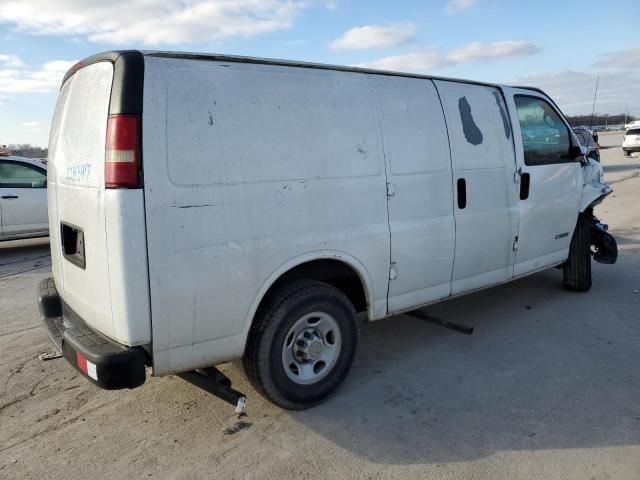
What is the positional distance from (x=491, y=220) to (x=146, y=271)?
9.61 ft

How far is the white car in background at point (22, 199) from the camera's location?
28.6 feet

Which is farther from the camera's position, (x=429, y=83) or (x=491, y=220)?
(x=491, y=220)

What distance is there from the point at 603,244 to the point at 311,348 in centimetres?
432

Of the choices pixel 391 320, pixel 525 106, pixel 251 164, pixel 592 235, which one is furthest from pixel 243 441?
pixel 592 235

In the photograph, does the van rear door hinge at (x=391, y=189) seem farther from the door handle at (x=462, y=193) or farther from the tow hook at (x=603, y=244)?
the tow hook at (x=603, y=244)

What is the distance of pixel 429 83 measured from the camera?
3.99m

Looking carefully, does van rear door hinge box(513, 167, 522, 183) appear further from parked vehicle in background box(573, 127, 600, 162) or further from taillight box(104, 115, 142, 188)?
taillight box(104, 115, 142, 188)

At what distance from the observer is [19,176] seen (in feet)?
29.4

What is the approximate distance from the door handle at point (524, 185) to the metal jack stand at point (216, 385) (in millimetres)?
3097

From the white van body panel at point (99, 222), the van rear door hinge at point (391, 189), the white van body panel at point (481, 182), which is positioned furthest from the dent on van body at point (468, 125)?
the white van body panel at point (99, 222)

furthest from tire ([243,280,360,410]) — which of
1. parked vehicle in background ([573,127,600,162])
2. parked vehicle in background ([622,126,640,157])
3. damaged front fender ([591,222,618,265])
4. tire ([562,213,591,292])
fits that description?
parked vehicle in background ([622,126,640,157])

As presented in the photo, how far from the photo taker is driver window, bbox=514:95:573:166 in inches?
188

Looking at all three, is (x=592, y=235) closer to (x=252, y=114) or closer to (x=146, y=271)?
(x=252, y=114)

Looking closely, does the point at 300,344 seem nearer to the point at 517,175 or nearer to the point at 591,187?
the point at 517,175
